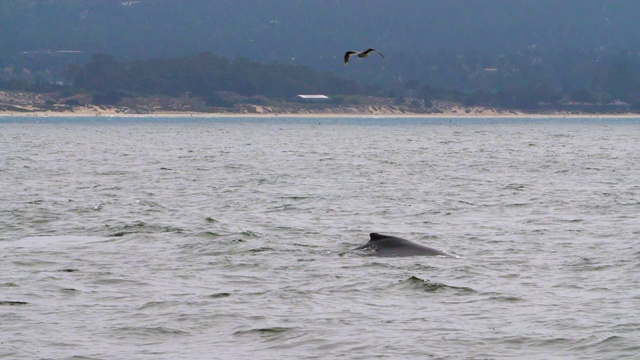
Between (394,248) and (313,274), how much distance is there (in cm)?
314

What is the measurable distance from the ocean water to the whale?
1.63ft

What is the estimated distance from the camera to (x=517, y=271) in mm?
24828

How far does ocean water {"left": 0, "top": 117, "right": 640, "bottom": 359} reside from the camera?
18.6m

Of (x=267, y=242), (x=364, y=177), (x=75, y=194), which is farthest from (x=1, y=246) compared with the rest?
(x=364, y=177)

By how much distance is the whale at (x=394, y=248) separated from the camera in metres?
26.9

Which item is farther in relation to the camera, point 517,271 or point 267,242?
point 267,242

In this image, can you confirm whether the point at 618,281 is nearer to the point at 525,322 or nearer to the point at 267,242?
the point at 525,322

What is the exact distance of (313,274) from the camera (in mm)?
24578

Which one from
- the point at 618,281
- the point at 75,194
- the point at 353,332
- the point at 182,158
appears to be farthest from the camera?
the point at 182,158

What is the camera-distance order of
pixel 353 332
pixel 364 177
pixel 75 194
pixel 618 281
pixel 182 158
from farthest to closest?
1. pixel 182 158
2. pixel 364 177
3. pixel 75 194
4. pixel 618 281
5. pixel 353 332

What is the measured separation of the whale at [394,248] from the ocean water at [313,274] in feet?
1.63

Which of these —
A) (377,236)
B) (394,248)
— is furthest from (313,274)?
(377,236)

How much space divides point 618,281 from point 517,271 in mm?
2133

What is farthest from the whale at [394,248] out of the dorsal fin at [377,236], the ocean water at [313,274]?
the ocean water at [313,274]
